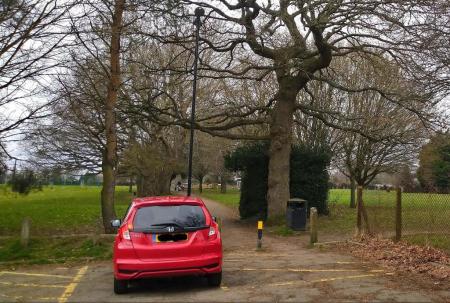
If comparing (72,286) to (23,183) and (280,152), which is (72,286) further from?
(23,183)

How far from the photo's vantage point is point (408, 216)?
13.4 m

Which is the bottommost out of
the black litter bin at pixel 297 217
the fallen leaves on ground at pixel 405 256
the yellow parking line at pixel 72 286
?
the yellow parking line at pixel 72 286

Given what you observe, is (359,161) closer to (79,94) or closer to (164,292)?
(79,94)

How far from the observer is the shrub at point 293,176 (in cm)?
2425

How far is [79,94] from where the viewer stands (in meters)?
20.0

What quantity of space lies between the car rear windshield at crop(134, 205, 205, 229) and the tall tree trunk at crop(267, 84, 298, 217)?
12.8 meters

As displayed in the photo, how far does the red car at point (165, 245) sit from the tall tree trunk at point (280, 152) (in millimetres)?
12802

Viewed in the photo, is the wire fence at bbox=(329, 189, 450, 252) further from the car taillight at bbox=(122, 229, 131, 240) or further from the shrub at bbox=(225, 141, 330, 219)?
the shrub at bbox=(225, 141, 330, 219)

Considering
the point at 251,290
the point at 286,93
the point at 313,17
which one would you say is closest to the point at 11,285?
the point at 251,290

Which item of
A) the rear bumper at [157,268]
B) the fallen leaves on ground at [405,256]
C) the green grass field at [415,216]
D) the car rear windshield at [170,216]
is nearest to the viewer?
the rear bumper at [157,268]

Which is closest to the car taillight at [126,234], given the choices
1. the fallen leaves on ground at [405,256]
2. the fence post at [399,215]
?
the fallen leaves on ground at [405,256]

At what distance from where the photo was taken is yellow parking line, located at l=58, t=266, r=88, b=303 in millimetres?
8602

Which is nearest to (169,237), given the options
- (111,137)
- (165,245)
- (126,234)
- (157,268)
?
(165,245)

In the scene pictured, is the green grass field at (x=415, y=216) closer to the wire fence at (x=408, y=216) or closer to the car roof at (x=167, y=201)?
the wire fence at (x=408, y=216)
